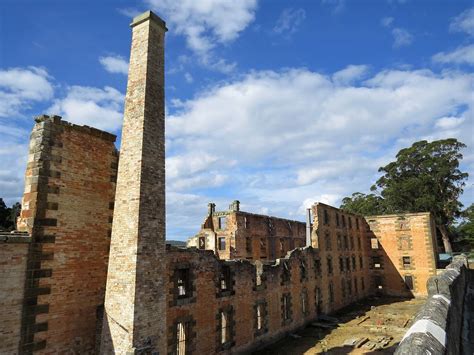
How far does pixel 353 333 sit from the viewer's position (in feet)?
85.3

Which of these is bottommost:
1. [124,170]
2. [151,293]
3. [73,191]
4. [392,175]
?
[151,293]

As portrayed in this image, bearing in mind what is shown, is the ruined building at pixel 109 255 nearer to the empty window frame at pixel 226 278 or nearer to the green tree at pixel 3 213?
the empty window frame at pixel 226 278

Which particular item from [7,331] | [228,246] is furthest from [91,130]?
[228,246]

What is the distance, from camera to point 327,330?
27.3m

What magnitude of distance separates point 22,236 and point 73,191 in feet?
7.41

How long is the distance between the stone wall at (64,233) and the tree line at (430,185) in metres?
54.3

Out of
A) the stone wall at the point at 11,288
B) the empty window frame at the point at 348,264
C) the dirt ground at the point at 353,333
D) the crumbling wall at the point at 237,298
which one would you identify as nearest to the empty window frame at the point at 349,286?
the empty window frame at the point at 348,264

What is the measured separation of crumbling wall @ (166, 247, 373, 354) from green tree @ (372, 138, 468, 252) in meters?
34.1

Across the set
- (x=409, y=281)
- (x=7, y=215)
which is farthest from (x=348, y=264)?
(x=7, y=215)

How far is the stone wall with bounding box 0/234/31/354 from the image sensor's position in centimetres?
980

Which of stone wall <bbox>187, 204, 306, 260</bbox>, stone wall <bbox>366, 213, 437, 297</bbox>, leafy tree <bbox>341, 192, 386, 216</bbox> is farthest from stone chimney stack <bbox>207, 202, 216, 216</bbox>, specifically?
leafy tree <bbox>341, 192, 386, 216</bbox>

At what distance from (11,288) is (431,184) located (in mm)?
59604

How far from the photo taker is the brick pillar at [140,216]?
A: 38.0 ft

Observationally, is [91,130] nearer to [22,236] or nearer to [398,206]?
[22,236]
